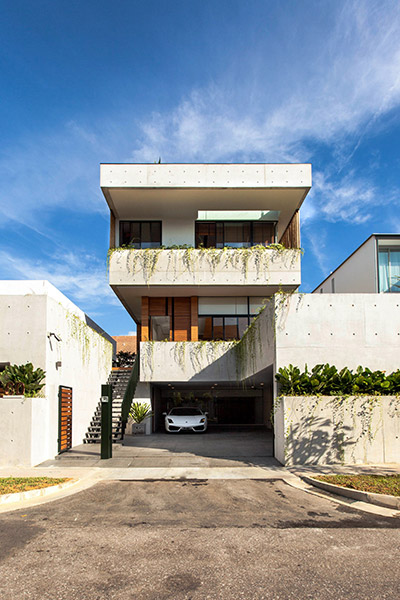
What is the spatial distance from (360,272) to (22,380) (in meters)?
15.7

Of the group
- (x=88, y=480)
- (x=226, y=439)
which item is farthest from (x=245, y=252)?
(x=88, y=480)

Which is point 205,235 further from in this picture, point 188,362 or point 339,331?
point 339,331

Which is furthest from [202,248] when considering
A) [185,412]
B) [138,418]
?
[138,418]

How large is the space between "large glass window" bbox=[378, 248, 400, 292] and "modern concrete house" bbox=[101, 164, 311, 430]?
11.8 ft

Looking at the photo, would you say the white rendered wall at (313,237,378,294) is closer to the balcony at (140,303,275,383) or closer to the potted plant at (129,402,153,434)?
the balcony at (140,303,275,383)

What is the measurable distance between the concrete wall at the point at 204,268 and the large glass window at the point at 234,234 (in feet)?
5.99

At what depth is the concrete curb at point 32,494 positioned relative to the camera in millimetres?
7901

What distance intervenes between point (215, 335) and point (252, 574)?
1711cm

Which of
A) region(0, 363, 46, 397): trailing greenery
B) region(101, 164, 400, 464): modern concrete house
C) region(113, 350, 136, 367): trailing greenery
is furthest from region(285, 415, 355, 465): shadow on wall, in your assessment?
region(113, 350, 136, 367): trailing greenery

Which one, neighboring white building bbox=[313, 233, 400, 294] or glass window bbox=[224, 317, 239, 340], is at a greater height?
neighboring white building bbox=[313, 233, 400, 294]

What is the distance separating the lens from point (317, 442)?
10.9 metres

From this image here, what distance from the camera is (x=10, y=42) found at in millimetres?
13102

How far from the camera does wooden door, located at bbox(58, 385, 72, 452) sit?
540 inches

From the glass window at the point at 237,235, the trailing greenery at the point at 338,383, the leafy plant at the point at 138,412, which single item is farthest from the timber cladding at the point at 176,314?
the trailing greenery at the point at 338,383
